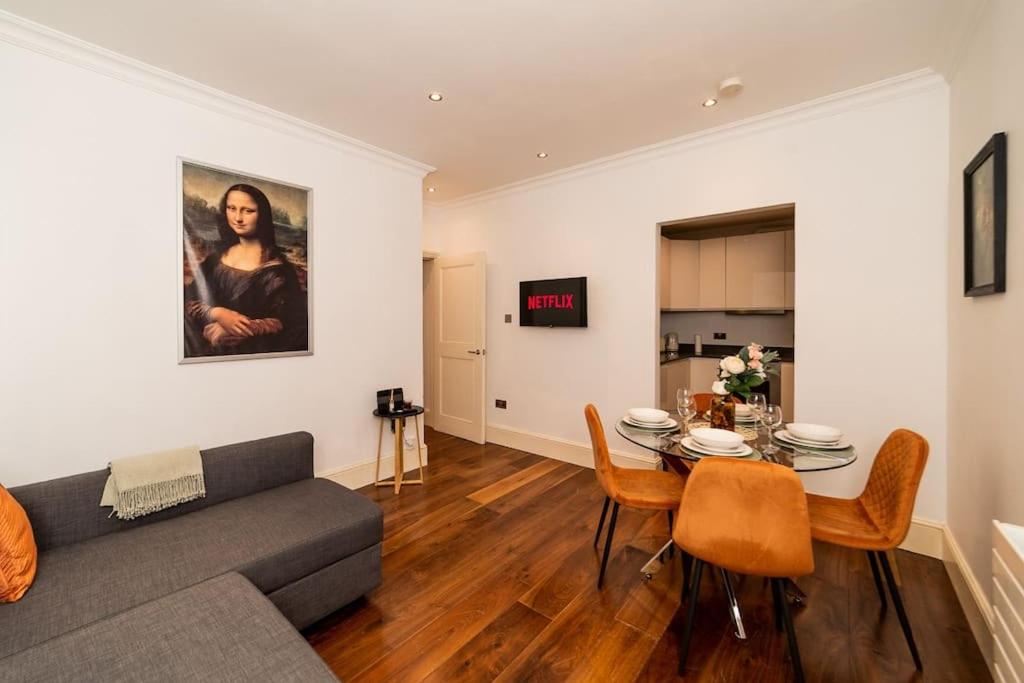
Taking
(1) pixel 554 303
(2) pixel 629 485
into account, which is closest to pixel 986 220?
(2) pixel 629 485

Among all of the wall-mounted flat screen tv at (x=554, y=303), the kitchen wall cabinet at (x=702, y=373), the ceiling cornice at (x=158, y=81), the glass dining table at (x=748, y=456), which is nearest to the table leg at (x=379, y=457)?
the wall-mounted flat screen tv at (x=554, y=303)

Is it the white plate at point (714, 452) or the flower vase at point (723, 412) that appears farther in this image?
the flower vase at point (723, 412)

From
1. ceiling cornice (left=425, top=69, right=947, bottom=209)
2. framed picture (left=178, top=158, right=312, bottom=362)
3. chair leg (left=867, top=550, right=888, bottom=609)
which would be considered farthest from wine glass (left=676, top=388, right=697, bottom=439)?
framed picture (left=178, top=158, right=312, bottom=362)

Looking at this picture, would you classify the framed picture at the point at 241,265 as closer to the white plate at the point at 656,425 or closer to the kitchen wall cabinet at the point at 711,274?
the white plate at the point at 656,425

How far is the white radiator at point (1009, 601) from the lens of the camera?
1109 mm

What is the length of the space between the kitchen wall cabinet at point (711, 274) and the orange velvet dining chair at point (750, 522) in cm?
373

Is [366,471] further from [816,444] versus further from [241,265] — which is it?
[816,444]

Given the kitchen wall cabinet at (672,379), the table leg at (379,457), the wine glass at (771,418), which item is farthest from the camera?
the kitchen wall cabinet at (672,379)

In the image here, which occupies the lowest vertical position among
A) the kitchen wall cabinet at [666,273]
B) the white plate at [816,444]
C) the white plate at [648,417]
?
the white plate at [816,444]

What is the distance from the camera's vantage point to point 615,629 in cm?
196

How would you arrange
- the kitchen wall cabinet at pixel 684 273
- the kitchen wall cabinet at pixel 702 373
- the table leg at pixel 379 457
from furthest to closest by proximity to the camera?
the kitchen wall cabinet at pixel 702 373, the kitchen wall cabinet at pixel 684 273, the table leg at pixel 379 457

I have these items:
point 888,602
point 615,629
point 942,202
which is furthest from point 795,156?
point 615,629

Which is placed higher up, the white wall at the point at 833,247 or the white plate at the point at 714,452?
the white wall at the point at 833,247

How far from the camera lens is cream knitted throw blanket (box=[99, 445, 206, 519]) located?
2.03 meters
